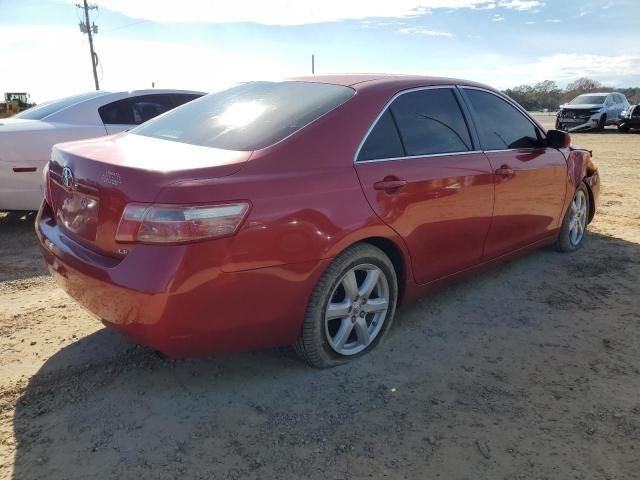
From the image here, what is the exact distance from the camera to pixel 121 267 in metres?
2.23

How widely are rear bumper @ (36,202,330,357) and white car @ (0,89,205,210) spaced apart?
9.96ft

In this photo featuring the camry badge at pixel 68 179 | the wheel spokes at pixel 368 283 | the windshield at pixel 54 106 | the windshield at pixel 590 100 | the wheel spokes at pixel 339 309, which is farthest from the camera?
the windshield at pixel 590 100

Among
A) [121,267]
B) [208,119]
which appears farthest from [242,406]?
[208,119]

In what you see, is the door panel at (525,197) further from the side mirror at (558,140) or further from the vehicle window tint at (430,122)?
the vehicle window tint at (430,122)

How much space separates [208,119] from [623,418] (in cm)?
263

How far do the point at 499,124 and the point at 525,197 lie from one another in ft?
1.91

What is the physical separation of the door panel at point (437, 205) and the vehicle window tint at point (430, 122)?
0.08m

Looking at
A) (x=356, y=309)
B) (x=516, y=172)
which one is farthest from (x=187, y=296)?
(x=516, y=172)

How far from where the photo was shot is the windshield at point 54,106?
5625 millimetres

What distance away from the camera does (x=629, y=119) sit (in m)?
21.2

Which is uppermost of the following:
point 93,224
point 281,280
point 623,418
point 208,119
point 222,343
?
point 208,119

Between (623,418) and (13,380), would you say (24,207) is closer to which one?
(13,380)

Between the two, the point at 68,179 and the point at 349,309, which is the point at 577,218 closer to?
the point at 349,309

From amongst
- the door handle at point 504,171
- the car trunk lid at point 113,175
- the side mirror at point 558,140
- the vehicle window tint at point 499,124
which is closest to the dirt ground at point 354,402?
the car trunk lid at point 113,175
